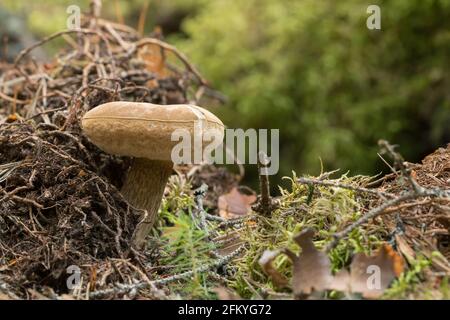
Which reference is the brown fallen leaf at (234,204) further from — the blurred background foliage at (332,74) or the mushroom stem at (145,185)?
the blurred background foliage at (332,74)

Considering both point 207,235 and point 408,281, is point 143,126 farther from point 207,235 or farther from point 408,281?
point 408,281

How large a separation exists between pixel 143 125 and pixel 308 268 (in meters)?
0.52

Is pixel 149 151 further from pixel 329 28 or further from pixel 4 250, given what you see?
pixel 329 28

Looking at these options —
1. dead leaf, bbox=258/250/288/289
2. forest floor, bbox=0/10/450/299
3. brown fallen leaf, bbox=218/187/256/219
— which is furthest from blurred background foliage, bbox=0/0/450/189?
dead leaf, bbox=258/250/288/289

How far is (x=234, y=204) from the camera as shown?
6.63ft

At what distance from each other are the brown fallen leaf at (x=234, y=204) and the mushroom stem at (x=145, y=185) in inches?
17.5

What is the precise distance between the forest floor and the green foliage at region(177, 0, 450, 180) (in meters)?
2.05

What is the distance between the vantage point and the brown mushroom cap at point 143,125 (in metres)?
1.28

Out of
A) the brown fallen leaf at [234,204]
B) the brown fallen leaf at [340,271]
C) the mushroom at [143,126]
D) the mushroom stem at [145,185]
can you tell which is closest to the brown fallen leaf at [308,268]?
the brown fallen leaf at [340,271]

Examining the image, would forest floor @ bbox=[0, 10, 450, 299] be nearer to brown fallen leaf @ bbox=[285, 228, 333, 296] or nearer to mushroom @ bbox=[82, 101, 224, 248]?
brown fallen leaf @ bbox=[285, 228, 333, 296]

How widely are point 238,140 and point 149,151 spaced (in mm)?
2326

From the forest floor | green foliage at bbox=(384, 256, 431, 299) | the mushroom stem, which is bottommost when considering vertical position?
green foliage at bbox=(384, 256, 431, 299)

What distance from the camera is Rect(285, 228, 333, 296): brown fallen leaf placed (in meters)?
1.03
